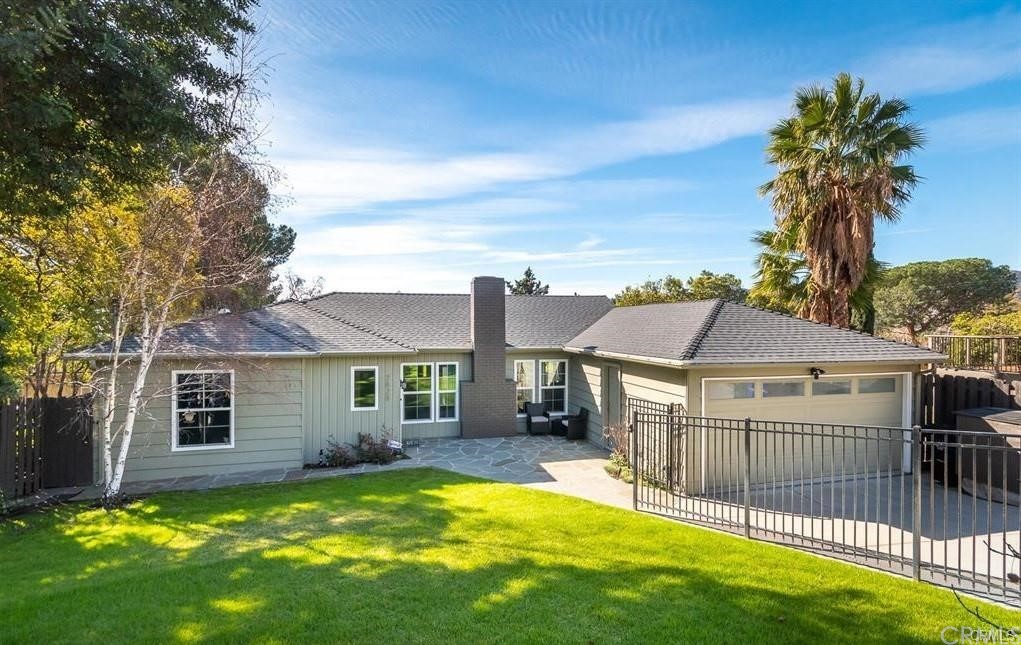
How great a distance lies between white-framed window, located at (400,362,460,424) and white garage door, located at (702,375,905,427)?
8.01 metres

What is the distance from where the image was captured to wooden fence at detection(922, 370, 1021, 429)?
10.6 meters

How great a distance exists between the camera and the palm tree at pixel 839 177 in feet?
42.2

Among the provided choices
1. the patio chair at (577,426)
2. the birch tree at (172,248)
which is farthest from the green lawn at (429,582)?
the patio chair at (577,426)

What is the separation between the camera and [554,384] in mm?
16625

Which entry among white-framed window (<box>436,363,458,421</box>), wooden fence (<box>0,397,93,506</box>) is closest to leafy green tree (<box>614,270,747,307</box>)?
white-framed window (<box>436,363,458,421</box>)

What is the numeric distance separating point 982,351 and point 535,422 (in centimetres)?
1397

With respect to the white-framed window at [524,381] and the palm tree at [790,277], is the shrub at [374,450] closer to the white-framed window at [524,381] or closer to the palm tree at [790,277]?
the white-framed window at [524,381]

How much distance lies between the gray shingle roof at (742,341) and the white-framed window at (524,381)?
3.04 meters

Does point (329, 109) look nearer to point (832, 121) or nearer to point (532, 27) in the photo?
point (532, 27)

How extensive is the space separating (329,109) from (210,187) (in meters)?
3.57

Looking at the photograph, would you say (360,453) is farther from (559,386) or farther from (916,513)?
(916,513)

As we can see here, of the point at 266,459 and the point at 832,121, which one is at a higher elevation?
the point at 832,121

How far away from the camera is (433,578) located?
559cm

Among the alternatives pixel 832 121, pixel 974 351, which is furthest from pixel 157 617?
pixel 974 351
